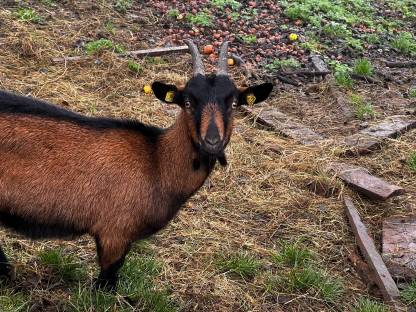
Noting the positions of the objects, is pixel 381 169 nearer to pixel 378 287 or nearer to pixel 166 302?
pixel 378 287

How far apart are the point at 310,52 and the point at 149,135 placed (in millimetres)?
5395

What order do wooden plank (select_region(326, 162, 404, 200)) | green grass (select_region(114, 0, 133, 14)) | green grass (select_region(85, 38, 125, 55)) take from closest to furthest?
1. wooden plank (select_region(326, 162, 404, 200))
2. green grass (select_region(85, 38, 125, 55))
3. green grass (select_region(114, 0, 133, 14))

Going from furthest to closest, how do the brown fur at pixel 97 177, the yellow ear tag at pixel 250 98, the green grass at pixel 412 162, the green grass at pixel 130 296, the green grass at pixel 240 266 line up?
1. the green grass at pixel 412 162
2. the green grass at pixel 240 266
3. the yellow ear tag at pixel 250 98
4. the green grass at pixel 130 296
5. the brown fur at pixel 97 177

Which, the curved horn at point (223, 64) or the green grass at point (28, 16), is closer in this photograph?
the curved horn at point (223, 64)

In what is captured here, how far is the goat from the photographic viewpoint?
12.1 feet

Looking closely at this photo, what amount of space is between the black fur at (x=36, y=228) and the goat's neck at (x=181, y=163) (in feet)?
2.06

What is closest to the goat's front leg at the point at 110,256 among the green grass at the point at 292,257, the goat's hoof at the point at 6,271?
the goat's hoof at the point at 6,271

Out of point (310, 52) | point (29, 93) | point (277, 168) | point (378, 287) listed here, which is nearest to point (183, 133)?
point (378, 287)

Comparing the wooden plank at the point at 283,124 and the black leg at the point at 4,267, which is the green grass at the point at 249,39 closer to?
the wooden plank at the point at 283,124

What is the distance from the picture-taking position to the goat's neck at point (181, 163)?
4.02 m

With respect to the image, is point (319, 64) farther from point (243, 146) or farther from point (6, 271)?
point (6, 271)

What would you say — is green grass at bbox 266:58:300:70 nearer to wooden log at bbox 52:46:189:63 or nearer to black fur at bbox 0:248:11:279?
wooden log at bbox 52:46:189:63

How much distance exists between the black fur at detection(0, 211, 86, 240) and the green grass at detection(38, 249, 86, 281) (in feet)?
1.73

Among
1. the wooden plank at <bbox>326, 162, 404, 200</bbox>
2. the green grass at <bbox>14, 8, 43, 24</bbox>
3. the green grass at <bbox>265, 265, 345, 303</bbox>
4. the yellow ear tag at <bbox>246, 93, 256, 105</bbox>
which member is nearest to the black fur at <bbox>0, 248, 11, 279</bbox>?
the green grass at <bbox>265, 265, 345, 303</bbox>
